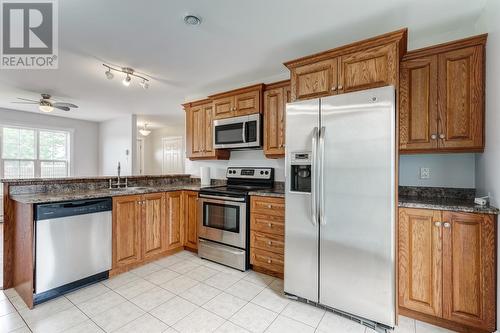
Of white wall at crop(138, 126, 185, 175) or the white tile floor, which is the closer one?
the white tile floor

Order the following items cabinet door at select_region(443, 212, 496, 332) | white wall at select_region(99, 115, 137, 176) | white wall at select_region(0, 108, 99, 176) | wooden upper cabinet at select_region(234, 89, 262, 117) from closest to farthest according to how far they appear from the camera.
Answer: cabinet door at select_region(443, 212, 496, 332) → wooden upper cabinet at select_region(234, 89, 262, 117) → white wall at select_region(0, 108, 99, 176) → white wall at select_region(99, 115, 137, 176)

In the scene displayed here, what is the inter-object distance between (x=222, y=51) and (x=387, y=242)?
8.09ft

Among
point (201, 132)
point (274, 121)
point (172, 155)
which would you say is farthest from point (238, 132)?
point (172, 155)

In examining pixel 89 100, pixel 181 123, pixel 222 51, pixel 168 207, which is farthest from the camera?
pixel 181 123

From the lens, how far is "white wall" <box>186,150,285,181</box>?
327 cm

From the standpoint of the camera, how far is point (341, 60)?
206cm

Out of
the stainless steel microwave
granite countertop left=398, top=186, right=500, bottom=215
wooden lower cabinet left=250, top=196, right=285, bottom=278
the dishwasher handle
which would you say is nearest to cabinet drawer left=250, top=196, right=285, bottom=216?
wooden lower cabinet left=250, top=196, right=285, bottom=278

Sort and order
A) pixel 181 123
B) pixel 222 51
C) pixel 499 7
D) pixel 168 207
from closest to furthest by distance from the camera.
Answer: pixel 499 7 → pixel 222 51 → pixel 168 207 → pixel 181 123

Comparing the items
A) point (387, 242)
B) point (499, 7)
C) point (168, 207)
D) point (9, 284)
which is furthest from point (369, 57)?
point (9, 284)

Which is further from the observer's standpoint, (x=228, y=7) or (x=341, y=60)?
(x=341, y=60)

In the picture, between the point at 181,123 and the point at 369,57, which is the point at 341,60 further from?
the point at 181,123

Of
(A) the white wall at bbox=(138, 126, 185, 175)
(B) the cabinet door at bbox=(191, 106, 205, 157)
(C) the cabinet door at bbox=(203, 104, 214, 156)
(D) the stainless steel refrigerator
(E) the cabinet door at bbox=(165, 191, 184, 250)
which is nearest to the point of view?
(D) the stainless steel refrigerator

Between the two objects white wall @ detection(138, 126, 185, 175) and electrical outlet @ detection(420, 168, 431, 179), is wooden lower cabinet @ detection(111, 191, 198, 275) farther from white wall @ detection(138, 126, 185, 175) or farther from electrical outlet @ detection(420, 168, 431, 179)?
white wall @ detection(138, 126, 185, 175)

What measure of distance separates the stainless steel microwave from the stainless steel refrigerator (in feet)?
3.09
